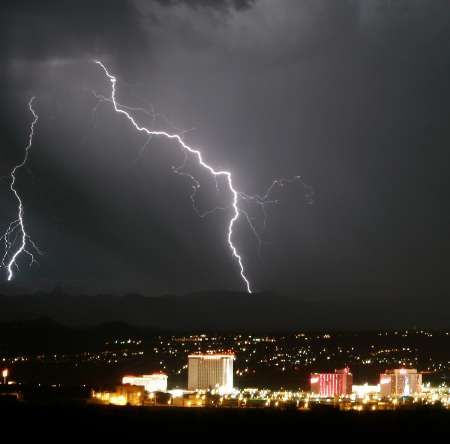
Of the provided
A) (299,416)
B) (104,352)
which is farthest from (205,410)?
(104,352)

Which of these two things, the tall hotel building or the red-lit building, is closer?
the red-lit building

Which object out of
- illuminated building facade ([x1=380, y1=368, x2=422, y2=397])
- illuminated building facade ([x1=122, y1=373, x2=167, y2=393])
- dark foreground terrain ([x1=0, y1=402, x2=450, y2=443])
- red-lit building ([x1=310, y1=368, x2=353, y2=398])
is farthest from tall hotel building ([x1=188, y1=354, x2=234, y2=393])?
dark foreground terrain ([x1=0, y1=402, x2=450, y2=443])

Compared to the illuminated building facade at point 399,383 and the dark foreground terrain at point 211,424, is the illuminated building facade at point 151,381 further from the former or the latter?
the illuminated building facade at point 399,383

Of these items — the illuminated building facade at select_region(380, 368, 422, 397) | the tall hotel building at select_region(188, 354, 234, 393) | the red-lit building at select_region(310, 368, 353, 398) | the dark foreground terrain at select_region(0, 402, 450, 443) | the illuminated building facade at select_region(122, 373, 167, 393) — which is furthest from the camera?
the tall hotel building at select_region(188, 354, 234, 393)

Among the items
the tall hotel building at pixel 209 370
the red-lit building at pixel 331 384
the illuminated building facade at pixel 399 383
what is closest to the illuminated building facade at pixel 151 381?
the tall hotel building at pixel 209 370

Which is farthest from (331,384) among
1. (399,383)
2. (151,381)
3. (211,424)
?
(211,424)

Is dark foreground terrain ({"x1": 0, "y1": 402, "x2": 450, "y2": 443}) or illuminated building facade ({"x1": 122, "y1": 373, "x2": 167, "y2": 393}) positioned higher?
illuminated building facade ({"x1": 122, "y1": 373, "x2": 167, "y2": 393})

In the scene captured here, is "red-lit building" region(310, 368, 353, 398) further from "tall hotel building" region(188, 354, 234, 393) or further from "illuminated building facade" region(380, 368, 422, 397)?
"tall hotel building" region(188, 354, 234, 393)

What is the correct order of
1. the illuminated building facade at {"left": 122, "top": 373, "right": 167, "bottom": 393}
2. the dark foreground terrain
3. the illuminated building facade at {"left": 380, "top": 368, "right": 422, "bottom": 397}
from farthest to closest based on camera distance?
the illuminated building facade at {"left": 380, "top": 368, "right": 422, "bottom": 397}
the illuminated building facade at {"left": 122, "top": 373, "right": 167, "bottom": 393}
the dark foreground terrain
